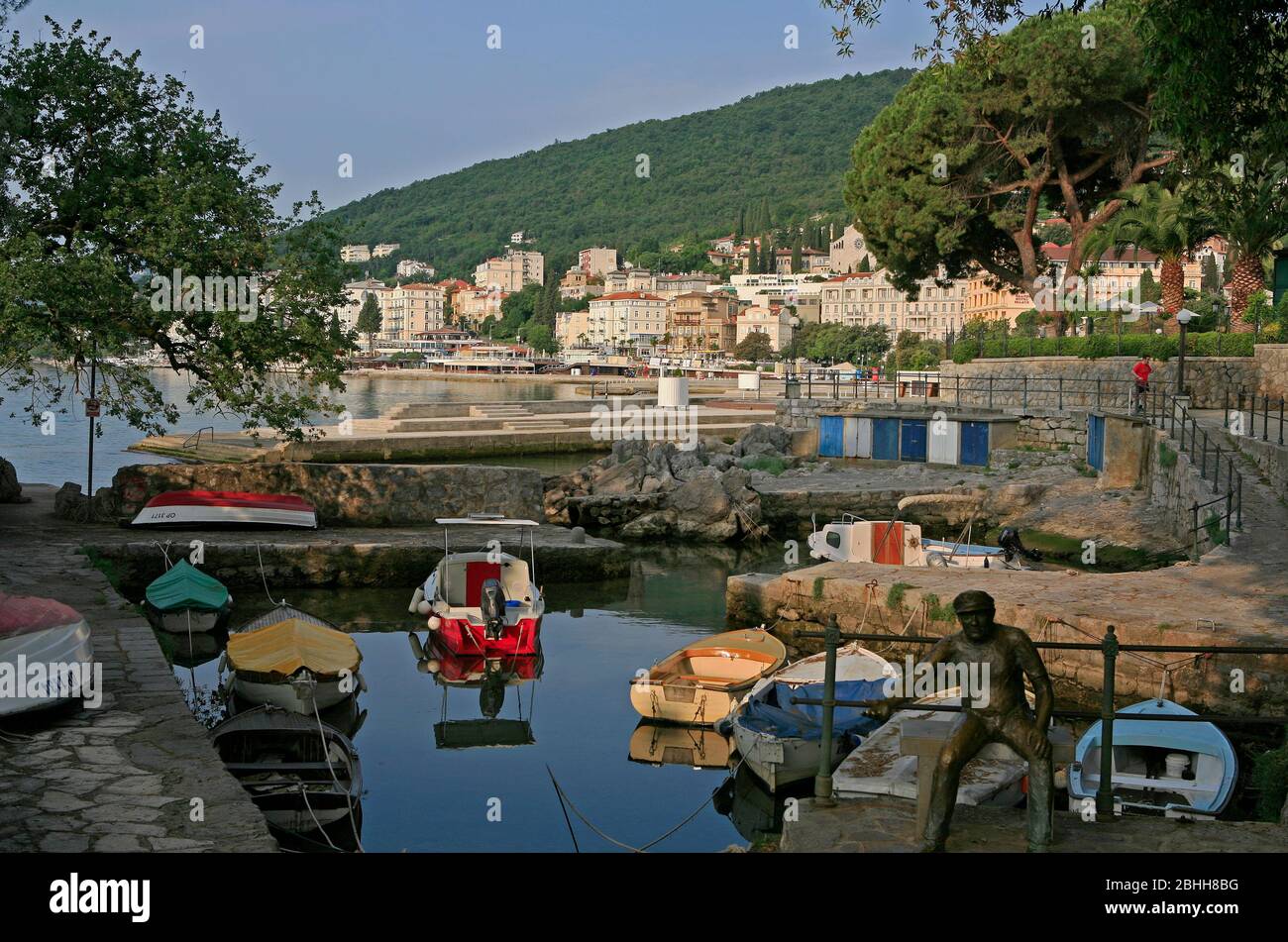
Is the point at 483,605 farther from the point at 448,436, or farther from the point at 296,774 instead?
the point at 448,436

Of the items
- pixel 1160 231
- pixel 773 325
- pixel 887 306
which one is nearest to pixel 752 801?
pixel 1160 231

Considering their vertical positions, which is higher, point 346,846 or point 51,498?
point 51,498

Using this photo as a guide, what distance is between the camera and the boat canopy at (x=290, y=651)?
1429cm

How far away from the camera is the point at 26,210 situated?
21.0 meters

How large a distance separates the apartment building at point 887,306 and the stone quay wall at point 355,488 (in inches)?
5525

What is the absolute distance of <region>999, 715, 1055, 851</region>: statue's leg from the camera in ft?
22.7

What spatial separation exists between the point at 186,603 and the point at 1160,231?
33045 millimetres

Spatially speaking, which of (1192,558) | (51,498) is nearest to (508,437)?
(51,498)

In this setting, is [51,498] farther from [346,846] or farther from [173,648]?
[346,846]

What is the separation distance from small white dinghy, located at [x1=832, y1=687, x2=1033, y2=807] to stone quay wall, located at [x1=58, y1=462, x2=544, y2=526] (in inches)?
624

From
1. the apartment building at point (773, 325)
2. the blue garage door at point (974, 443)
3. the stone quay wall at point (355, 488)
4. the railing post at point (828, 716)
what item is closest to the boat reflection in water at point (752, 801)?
the railing post at point (828, 716)

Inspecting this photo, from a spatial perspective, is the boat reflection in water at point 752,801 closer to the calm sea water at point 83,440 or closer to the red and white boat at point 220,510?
the calm sea water at point 83,440

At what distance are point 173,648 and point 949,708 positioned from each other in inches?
540
